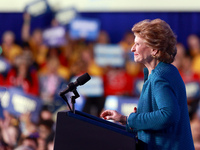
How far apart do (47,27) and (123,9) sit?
154 cm

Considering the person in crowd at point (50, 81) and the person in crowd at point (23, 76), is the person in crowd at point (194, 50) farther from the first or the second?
the person in crowd at point (23, 76)

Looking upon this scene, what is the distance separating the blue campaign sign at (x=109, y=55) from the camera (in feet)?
18.8

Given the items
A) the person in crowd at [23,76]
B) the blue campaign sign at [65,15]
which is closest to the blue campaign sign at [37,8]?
the blue campaign sign at [65,15]

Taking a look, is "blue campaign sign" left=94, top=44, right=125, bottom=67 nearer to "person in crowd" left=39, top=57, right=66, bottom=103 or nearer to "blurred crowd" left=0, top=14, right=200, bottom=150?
"blurred crowd" left=0, top=14, right=200, bottom=150

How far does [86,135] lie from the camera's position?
1.30 metres

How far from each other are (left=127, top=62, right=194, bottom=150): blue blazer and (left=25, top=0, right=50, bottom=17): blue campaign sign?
5.51m

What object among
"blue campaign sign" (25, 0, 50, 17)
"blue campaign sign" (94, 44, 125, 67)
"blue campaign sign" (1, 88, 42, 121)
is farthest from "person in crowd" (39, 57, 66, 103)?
"blue campaign sign" (25, 0, 50, 17)

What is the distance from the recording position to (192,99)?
17.0 ft

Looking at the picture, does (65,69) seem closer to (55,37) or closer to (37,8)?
(55,37)

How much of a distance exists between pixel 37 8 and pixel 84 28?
1.12m

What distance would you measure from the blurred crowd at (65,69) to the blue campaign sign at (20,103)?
0.09m

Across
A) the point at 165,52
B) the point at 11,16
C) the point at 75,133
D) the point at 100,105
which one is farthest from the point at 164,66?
the point at 11,16

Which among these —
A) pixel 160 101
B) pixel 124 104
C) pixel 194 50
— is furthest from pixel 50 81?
pixel 160 101

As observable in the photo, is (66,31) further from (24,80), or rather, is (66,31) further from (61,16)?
(24,80)
